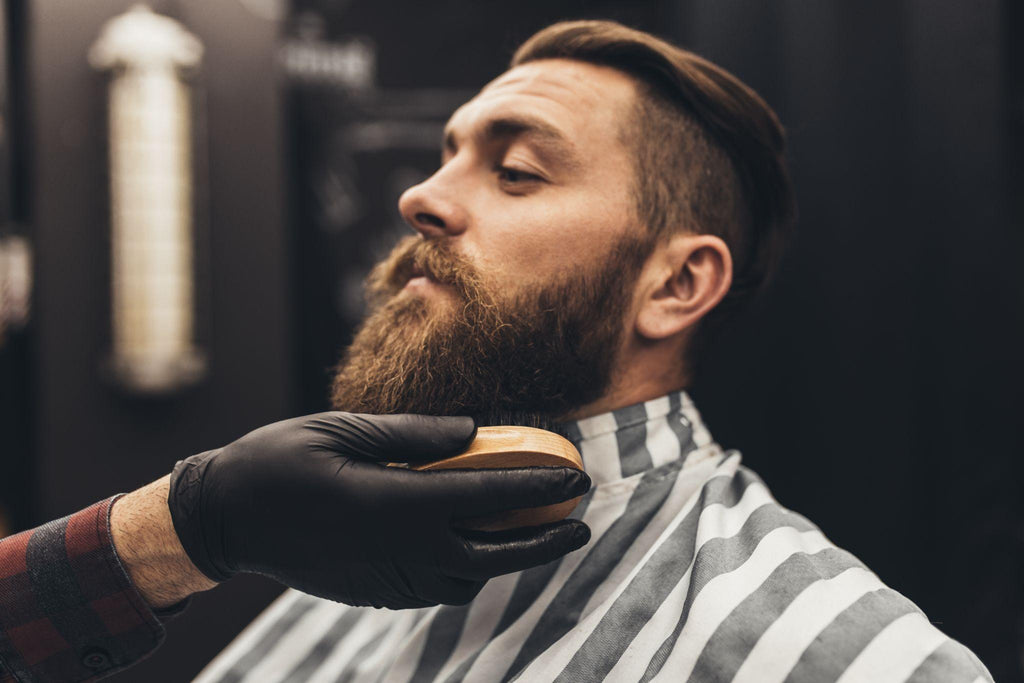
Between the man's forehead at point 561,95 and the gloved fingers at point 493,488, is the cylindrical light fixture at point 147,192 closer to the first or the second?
the man's forehead at point 561,95

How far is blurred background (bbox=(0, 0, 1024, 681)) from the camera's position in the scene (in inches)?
52.5

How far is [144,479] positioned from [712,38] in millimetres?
1802

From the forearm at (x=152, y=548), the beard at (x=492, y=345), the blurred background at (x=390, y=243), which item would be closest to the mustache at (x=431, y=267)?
the beard at (x=492, y=345)

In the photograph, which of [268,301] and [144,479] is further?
[268,301]

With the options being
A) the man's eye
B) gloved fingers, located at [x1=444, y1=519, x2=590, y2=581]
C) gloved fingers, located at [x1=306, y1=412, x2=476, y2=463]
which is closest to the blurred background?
the man's eye

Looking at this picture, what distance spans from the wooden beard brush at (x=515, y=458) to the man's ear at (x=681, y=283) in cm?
35

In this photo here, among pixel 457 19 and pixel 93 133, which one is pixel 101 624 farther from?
pixel 457 19

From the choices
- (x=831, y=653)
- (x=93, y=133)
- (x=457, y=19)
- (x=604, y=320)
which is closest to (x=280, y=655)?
(x=604, y=320)

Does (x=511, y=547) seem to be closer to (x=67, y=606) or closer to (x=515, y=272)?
(x=515, y=272)

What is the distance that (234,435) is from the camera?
6.46 ft

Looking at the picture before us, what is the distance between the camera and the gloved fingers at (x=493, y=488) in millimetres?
730

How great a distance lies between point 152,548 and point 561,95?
2.70 feet

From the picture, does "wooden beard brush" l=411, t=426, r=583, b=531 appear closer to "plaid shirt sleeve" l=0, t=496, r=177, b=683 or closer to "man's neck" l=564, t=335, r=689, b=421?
"man's neck" l=564, t=335, r=689, b=421

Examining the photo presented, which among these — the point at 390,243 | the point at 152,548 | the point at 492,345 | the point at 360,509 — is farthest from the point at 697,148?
the point at 390,243
